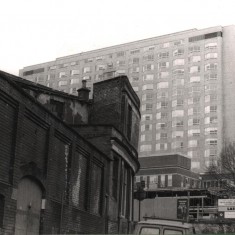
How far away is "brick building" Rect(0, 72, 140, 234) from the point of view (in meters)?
14.7

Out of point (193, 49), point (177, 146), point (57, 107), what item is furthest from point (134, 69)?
point (57, 107)

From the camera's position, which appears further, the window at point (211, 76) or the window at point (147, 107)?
the window at point (147, 107)

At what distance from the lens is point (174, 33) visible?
9281cm

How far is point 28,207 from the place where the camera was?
15977 millimetres

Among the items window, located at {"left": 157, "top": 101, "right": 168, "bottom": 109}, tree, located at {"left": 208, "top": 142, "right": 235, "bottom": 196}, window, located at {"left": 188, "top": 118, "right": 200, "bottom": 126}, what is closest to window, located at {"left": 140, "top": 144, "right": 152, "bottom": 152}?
window, located at {"left": 157, "top": 101, "right": 168, "bottom": 109}

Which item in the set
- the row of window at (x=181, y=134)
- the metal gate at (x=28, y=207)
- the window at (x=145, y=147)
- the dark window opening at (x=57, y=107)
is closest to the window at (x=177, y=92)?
the row of window at (x=181, y=134)

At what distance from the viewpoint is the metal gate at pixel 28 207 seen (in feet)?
50.4

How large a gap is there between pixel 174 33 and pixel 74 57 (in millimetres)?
22867

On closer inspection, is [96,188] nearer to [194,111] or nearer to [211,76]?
[194,111]

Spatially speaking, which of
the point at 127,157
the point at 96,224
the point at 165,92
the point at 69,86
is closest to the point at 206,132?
the point at 165,92

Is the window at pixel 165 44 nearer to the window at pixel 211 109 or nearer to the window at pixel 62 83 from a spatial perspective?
the window at pixel 211 109

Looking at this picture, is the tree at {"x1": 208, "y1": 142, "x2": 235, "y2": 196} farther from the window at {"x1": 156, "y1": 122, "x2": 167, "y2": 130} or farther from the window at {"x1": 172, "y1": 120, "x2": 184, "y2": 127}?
the window at {"x1": 156, "y1": 122, "x2": 167, "y2": 130}

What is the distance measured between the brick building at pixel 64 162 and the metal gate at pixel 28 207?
1.3 inches

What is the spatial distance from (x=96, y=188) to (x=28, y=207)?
22.6 ft
